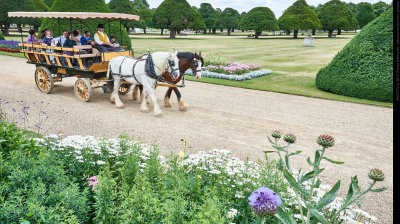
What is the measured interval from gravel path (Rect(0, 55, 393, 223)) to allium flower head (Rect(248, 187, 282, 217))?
301 centimetres

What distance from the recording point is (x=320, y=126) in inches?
325

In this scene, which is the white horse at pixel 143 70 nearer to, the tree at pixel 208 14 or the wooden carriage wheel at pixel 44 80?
the wooden carriage wheel at pixel 44 80

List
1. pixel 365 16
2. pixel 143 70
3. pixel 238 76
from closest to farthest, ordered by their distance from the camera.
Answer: pixel 143 70 < pixel 238 76 < pixel 365 16

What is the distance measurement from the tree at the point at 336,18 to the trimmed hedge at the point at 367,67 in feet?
166

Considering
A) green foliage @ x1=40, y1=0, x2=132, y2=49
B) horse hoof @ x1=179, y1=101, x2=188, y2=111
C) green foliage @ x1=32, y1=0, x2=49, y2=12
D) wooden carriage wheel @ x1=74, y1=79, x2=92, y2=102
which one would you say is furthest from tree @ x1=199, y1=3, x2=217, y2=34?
horse hoof @ x1=179, y1=101, x2=188, y2=111

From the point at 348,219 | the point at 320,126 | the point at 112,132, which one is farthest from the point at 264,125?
the point at 348,219

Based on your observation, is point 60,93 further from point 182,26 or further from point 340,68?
point 182,26

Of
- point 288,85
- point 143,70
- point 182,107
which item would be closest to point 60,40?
point 143,70

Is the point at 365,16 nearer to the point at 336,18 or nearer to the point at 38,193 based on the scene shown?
the point at 336,18

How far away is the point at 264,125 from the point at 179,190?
17.0 feet

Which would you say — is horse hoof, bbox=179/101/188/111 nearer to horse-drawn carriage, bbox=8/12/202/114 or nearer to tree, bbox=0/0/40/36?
horse-drawn carriage, bbox=8/12/202/114

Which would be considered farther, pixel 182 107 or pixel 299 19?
pixel 299 19

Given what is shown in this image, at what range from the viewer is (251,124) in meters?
8.38

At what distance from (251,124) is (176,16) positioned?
47.1 m
